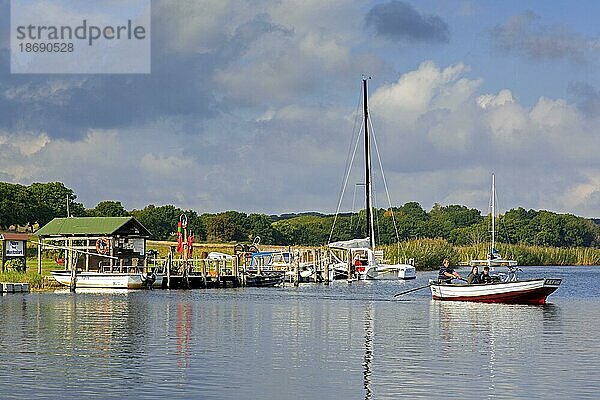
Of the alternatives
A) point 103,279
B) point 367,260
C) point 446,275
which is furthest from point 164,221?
point 446,275

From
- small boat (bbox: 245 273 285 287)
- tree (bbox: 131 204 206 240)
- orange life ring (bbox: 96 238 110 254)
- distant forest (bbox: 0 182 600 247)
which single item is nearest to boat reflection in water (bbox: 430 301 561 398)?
small boat (bbox: 245 273 285 287)

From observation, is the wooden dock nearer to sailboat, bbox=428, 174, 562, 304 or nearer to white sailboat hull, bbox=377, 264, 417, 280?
white sailboat hull, bbox=377, 264, 417, 280

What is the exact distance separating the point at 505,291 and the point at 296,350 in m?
24.8

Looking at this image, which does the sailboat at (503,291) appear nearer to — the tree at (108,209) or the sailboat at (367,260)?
the sailboat at (367,260)

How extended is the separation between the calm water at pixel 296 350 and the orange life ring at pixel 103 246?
55.7ft

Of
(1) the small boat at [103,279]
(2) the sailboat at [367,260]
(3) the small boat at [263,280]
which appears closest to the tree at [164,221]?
(2) the sailboat at [367,260]

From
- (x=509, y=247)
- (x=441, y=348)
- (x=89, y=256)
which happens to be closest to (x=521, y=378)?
(x=441, y=348)

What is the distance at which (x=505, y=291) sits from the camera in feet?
187

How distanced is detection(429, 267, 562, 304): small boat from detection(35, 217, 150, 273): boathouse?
28.4 meters

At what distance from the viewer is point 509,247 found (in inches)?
5290

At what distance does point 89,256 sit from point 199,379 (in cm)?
5347

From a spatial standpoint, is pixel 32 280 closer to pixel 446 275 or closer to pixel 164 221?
pixel 446 275

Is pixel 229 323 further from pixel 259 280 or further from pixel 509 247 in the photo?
pixel 509 247

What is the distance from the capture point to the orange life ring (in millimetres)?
76562
